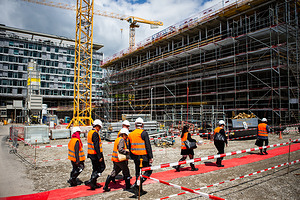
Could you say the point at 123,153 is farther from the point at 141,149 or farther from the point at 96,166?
the point at 96,166

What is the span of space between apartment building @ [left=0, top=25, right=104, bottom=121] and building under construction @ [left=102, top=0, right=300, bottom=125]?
31.0 meters

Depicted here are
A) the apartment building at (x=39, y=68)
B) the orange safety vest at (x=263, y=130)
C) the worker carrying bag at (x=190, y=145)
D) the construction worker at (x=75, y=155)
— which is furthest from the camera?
the apartment building at (x=39, y=68)

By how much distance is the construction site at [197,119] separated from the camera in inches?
210

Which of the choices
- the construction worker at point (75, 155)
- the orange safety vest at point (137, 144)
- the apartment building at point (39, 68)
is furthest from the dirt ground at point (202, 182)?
the apartment building at point (39, 68)

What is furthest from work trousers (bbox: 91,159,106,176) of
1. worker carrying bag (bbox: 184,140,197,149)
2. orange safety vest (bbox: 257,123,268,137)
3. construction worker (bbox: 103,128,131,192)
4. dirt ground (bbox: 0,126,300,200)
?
orange safety vest (bbox: 257,123,268,137)

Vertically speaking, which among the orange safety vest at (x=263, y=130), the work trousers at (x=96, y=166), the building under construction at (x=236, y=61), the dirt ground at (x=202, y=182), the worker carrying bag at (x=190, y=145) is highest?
the building under construction at (x=236, y=61)

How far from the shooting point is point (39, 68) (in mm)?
55125

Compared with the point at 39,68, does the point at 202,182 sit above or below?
below

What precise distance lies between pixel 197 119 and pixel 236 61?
733cm

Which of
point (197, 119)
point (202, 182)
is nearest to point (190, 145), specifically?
point (202, 182)

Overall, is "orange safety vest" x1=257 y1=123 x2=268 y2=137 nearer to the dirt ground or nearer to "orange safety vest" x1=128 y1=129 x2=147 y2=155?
the dirt ground

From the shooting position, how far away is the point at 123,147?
4781 millimetres

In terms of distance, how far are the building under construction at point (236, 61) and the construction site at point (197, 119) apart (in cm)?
12

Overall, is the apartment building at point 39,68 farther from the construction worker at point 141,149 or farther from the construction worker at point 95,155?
the construction worker at point 141,149
